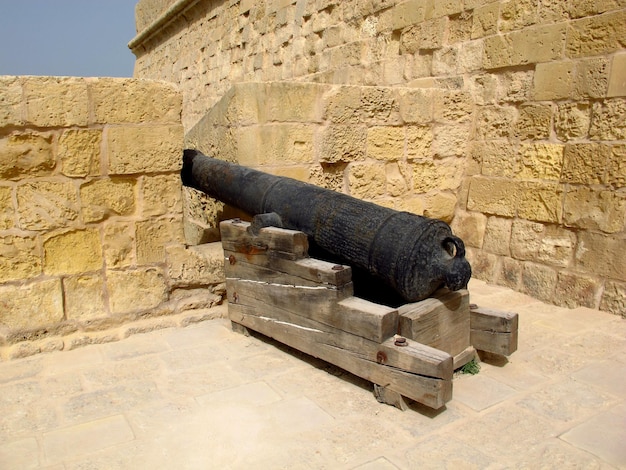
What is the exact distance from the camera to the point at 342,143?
13.3ft

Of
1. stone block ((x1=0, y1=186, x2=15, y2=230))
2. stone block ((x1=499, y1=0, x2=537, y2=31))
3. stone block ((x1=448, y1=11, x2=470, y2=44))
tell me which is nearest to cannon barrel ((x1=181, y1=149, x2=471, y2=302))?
stone block ((x1=0, y1=186, x2=15, y2=230))

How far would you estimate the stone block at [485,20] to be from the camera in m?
4.25

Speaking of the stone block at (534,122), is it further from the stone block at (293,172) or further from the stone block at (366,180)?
the stone block at (293,172)

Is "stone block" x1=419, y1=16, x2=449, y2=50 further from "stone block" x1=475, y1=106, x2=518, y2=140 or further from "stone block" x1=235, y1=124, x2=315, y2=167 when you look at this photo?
"stone block" x1=235, y1=124, x2=315, y2=167

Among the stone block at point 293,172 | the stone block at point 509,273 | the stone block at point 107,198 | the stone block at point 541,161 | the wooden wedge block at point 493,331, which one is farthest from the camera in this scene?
the stone block at point 509,273

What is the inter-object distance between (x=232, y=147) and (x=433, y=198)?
1898mm

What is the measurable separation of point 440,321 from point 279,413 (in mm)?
843

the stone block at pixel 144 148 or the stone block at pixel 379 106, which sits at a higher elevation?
the stone block at pixel 379 106

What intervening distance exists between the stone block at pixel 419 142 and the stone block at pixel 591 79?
3.80ft

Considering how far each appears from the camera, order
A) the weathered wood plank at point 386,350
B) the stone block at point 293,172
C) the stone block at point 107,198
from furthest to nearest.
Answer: the stone block at point 293,172
the stone block at point 107,198
the weathered wood plank at point 386,350

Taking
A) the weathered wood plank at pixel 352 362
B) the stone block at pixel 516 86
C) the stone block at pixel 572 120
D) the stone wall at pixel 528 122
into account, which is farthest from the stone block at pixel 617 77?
the weathered wood plank at pixel 352 362

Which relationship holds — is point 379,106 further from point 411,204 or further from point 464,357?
point 464,357

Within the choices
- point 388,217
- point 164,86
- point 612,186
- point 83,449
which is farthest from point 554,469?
point 164,86

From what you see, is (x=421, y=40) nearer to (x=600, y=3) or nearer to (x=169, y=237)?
(x=600, y=3)
